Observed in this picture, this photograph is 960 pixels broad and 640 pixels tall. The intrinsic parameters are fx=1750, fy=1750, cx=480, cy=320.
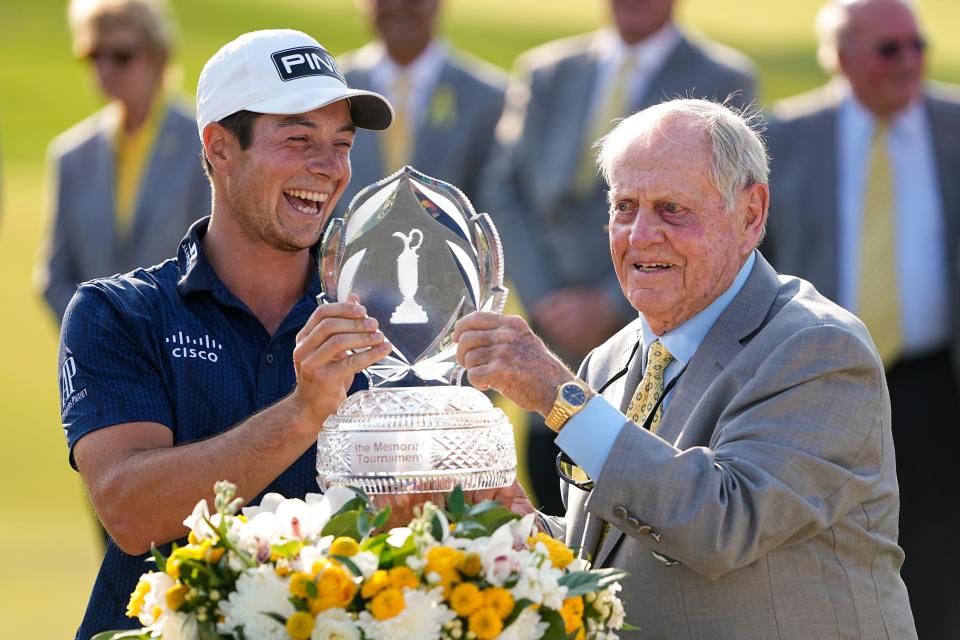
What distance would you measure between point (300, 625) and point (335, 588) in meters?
0.09

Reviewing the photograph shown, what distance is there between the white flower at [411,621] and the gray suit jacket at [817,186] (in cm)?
434

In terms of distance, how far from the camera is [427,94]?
8.12 m

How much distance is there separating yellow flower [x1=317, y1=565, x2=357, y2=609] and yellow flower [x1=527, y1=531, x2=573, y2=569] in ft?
1.39

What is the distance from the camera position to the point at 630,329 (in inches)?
176

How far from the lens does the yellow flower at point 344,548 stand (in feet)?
10.9

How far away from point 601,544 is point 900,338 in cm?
349

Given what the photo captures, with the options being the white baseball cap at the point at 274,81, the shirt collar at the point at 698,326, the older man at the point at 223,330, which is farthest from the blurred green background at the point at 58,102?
the shirt collar at the point at 698,326

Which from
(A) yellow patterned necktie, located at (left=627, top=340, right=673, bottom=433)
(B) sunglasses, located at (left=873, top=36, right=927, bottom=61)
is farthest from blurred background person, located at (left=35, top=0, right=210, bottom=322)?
(A) yellow patterned necktie, located at (left=627, top=340, right=673, bottom=433)

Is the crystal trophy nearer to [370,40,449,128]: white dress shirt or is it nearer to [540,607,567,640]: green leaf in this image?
[540,607,567,640]: green leaf

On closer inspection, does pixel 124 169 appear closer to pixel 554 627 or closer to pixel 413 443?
pixel 413 443

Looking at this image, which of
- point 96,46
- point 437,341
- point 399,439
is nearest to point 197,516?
point 399,439

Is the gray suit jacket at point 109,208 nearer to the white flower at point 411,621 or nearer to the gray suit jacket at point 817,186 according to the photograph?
the gray suit jacket at point 817,186

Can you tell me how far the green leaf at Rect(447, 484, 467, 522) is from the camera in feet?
11.5

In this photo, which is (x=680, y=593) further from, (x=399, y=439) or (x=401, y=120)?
(x=401, y=120)
